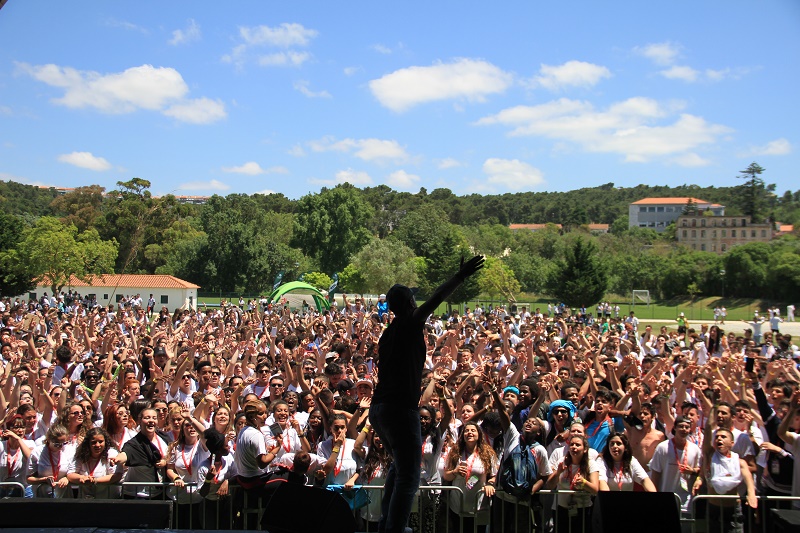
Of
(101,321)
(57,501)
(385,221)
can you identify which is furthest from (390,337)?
(385,221)

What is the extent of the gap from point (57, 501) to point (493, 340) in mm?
9236

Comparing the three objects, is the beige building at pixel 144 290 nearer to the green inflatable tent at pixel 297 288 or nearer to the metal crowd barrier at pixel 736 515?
the green inflatable tent at pixel 297 288

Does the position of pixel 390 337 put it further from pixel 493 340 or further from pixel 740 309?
pixel 740 309

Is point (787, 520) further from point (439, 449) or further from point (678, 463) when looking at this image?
point (439, 449)

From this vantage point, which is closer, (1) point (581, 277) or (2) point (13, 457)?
(2) point (13, 457)

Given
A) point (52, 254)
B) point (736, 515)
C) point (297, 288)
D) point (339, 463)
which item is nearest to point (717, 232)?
point (297, 288)

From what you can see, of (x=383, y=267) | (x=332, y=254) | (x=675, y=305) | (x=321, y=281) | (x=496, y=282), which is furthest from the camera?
(x=332, y=254)

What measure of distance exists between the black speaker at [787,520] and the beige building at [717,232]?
116m

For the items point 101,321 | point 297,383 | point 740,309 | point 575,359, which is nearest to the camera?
point 297,383

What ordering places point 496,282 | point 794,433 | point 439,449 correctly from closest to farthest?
point 794,433 → point 439,449 → point 496,282

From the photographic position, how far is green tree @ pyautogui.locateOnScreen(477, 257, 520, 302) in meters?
56.4

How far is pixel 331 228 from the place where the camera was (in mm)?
83062

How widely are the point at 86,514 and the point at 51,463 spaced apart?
3.98 feet

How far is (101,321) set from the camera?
20.3 metres
